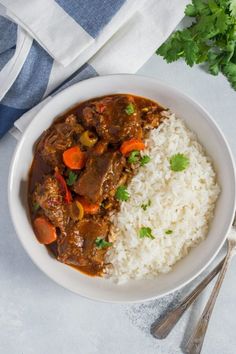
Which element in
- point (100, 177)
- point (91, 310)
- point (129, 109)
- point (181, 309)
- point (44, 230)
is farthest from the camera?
point (91, 310)

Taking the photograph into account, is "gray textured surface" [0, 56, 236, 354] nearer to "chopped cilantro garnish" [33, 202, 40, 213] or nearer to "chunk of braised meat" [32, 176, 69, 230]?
"chopped cilantro garnish" [33, 202, 40, 213]

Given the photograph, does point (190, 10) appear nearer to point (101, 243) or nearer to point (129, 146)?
point (129, 146)

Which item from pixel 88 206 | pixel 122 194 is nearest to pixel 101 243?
pixel 88 206

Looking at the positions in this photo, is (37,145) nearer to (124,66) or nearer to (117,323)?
(124,66)

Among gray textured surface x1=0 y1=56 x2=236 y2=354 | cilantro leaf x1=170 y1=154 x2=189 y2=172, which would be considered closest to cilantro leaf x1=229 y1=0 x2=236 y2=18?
gray textured surface x1=0 y1=56 x2=236 y2=354

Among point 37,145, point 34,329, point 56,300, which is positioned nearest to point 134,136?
point 37,145
